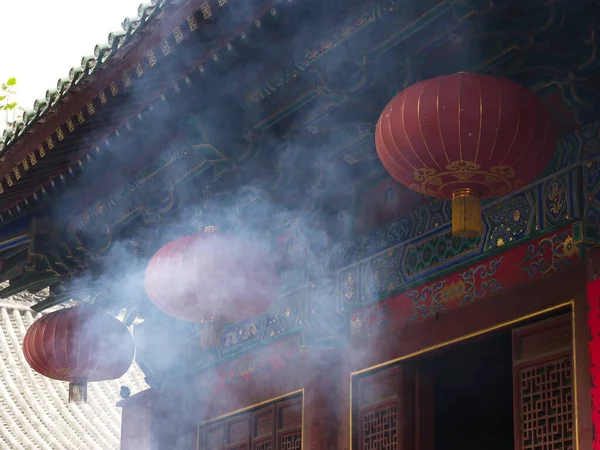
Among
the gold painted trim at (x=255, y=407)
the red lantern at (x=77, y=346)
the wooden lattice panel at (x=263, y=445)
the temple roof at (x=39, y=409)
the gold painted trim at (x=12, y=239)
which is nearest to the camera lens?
the gold painted trim at (x=255, y=407)

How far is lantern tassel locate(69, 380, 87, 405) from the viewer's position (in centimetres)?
795

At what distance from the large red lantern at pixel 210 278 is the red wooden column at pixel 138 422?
2649 mm

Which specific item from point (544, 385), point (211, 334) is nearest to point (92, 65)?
point (211, 334)

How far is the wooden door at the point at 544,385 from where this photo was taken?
4957mm

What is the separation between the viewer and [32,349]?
26.2 ft

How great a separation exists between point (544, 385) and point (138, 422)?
4.54m

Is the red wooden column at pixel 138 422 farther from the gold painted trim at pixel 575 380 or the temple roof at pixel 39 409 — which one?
the temple roof at pixel 39 409

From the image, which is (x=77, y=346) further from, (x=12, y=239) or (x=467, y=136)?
(x=467, y=136)

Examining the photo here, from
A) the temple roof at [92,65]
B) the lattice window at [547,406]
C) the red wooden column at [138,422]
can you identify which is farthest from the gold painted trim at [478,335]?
the red wooden column at [138,422]

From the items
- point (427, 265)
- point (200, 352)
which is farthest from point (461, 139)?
point (200, 352)

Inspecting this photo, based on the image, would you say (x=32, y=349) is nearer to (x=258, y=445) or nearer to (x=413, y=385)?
(x=258, y=445)

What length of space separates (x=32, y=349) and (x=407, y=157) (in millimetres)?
4365

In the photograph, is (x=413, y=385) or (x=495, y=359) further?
(x=495, y=359)

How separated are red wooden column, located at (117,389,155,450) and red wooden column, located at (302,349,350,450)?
2.28 meters
